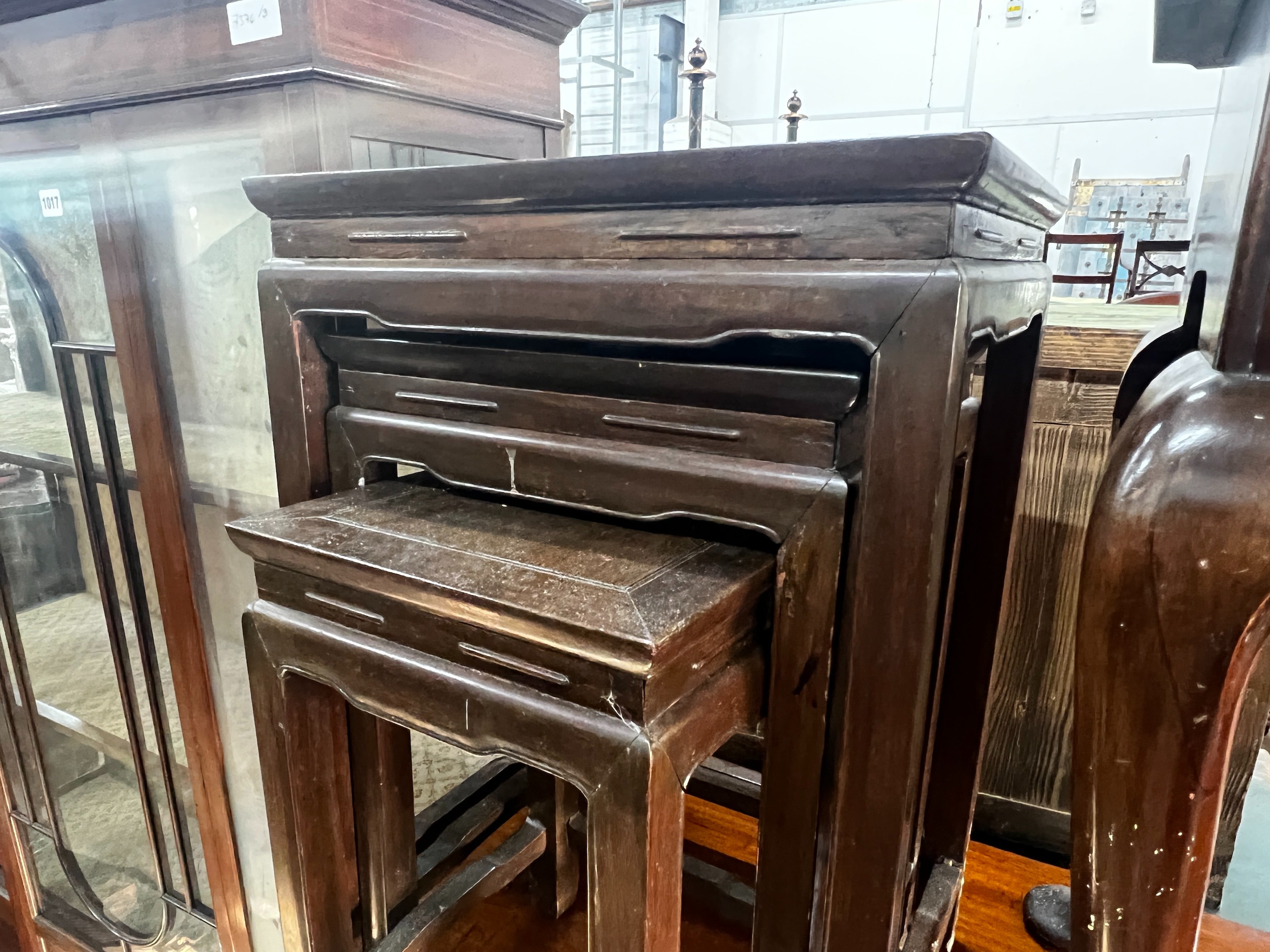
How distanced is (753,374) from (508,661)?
10.3 inches

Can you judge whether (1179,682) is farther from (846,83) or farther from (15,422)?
(846,83)

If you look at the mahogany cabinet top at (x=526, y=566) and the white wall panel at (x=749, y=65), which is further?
the white wall panel at (x=749, y=65)

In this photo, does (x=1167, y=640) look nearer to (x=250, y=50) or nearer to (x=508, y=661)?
(x=508, y=661)

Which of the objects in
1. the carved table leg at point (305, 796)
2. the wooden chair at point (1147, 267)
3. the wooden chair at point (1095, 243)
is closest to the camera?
the carved table leg at point (305, 796)

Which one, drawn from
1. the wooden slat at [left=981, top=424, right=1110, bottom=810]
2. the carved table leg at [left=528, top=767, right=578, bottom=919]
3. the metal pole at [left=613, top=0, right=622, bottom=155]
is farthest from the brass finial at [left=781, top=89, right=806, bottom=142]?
the metal pole at [left=613, top=0, right=622, bottom=155]

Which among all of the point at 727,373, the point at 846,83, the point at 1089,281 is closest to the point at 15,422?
the point at 727,373

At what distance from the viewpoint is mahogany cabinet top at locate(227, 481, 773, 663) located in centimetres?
49

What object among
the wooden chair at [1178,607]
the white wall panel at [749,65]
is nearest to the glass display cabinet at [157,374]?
the wooden chair at [1178,607]

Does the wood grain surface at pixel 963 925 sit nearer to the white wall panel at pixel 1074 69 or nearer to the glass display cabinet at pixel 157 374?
the glass display cabinet at pixel 157 374

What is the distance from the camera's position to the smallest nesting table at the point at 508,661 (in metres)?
0.48

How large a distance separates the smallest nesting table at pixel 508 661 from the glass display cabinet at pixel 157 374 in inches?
17.6

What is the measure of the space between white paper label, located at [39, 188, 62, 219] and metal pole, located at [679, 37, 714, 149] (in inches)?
32.5

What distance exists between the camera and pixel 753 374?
58cm

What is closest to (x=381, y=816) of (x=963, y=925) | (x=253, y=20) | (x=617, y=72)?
(x=963, y=925)
